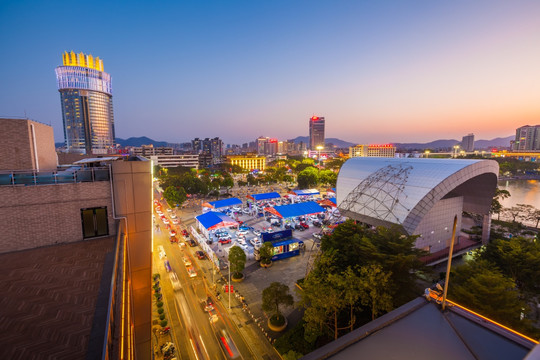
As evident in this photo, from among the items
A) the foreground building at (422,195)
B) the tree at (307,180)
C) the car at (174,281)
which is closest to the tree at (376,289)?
the foreground building at (422,195)

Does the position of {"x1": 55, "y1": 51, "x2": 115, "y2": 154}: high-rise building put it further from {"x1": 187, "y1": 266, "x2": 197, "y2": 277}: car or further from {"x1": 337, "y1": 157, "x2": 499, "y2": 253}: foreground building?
{"x1": 337, "y1": 157, "x2": 499, "y2": 253}: foreground building

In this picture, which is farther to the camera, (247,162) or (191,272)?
(247,162)

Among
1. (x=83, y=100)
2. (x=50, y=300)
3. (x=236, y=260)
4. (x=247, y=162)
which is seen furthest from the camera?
(x=247, y=162)

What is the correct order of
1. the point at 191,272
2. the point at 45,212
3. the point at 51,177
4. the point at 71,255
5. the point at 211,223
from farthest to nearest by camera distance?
the point at 211,223
the point at 191,272
the point at 51,177
the point at 45,212
the point at 71,255

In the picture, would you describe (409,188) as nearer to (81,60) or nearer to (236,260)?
(236,260)

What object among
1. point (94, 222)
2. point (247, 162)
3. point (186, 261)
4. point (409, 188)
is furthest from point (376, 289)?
point (247, 162)

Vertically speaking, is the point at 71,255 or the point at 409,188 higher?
the point at 71,255

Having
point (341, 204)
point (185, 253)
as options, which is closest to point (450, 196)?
point (341, 204)
